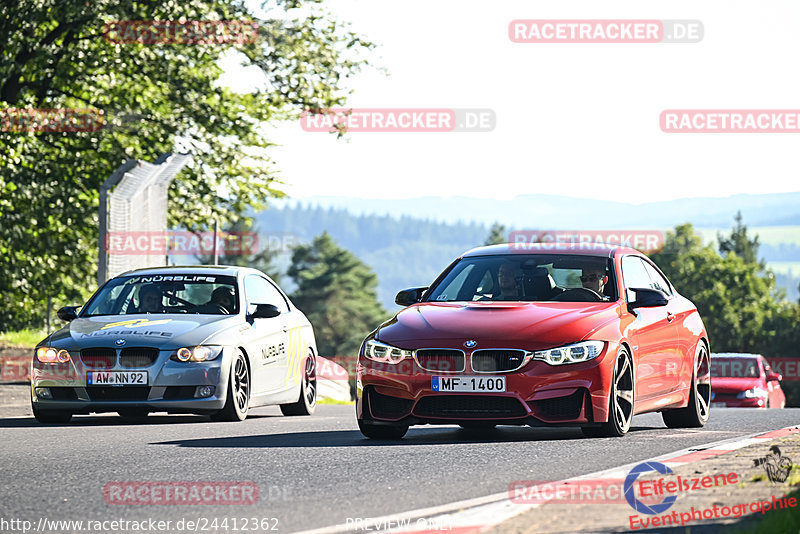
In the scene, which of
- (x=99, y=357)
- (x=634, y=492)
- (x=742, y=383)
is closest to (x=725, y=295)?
(x=742, y=383)

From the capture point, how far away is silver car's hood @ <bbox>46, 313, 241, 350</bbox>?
12.3 metres

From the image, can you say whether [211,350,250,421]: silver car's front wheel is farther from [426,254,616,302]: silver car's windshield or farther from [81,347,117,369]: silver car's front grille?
[426,254,616,302]: silver car's windshield

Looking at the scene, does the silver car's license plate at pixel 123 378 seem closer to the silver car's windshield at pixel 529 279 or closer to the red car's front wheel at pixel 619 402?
the silver car's windshield at pixel 529 279

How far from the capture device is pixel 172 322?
505 inches

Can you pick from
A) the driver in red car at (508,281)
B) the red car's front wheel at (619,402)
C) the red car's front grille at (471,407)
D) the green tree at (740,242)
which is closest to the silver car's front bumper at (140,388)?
the driver in red car at (508,281)

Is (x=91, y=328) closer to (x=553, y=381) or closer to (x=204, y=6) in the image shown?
(x=553, y=381)

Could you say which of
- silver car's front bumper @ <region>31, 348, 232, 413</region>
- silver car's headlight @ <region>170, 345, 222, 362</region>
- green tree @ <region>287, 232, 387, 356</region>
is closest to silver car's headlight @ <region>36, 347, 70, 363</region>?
silver car's front bumper @ <region>31, 348, 232, 413</region>

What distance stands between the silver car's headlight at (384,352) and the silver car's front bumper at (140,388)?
8.58ft

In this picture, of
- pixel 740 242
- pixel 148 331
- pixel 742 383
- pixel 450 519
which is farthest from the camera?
pixel 740 242

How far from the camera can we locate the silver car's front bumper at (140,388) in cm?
1218

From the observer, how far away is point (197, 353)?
12.3 meters

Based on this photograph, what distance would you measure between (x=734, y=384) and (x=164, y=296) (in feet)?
47.6

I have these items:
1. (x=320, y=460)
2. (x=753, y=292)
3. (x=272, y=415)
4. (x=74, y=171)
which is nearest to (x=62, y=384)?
(x=272, y=415)

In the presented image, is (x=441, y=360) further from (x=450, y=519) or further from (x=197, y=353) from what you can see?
(x=450, y=519)
